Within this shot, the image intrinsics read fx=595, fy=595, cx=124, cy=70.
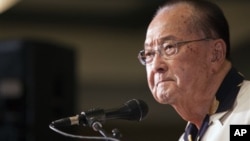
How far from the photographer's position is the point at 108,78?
6984 millimetres

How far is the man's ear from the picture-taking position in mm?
1910

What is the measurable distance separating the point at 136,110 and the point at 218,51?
0.34m

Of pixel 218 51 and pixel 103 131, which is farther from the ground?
pixel 218 51

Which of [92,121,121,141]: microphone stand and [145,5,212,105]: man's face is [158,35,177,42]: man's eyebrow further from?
[92,121,121,141]: microphone stand

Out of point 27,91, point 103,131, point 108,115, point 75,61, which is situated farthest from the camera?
point 75,61

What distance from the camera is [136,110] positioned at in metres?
1.82

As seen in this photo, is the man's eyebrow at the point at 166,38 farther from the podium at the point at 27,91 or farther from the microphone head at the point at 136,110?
the podium at the point at 27,91

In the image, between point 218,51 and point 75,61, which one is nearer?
point 218,51

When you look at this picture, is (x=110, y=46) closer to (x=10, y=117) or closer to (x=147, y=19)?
(x=147, y=19)

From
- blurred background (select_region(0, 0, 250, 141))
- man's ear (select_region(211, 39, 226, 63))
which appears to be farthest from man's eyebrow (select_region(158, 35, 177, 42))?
blurred background (select_region(0, 0, 250, 141))

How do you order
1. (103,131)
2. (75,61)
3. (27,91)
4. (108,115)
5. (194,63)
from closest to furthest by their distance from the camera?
1. (103,131)
2. (108,115)
3. (194,63)
4. (27,91)
5. (75,61)

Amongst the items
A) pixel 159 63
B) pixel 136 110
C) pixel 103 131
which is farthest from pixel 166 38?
pixel 103 131

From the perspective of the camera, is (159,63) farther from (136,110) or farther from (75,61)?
(75,61)

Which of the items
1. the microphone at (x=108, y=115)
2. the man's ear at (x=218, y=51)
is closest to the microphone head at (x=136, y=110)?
the microphone at (x=108, y=115)
